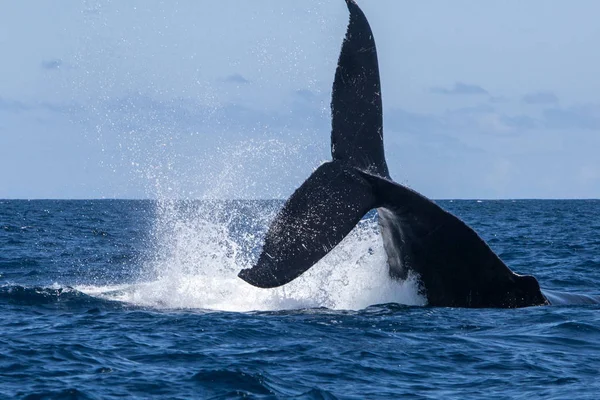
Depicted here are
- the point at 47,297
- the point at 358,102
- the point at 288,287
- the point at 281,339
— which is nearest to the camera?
the point at 281,339

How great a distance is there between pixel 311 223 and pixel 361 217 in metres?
0.67

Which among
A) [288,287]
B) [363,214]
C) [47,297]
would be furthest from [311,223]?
[47,297]

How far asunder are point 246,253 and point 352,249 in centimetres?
1060

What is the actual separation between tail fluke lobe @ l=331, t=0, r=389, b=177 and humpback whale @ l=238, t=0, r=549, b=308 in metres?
0.01

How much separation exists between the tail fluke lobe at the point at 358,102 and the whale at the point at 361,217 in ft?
0.03

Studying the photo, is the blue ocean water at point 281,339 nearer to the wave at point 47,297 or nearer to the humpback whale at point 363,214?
the wave at point 47,297

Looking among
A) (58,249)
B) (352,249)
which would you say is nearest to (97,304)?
(352,249)

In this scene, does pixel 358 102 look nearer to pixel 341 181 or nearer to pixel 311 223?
pixel 341 181

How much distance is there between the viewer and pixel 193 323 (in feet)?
35.6

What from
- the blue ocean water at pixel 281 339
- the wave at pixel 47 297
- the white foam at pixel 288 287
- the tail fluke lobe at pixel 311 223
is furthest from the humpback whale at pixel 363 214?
the wave at pixel 47 297

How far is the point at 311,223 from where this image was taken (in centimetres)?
955

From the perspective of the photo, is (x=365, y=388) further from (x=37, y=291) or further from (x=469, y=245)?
(x=37, y=291)

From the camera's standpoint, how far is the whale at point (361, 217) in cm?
941

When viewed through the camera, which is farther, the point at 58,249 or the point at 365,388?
the point at 58,249
